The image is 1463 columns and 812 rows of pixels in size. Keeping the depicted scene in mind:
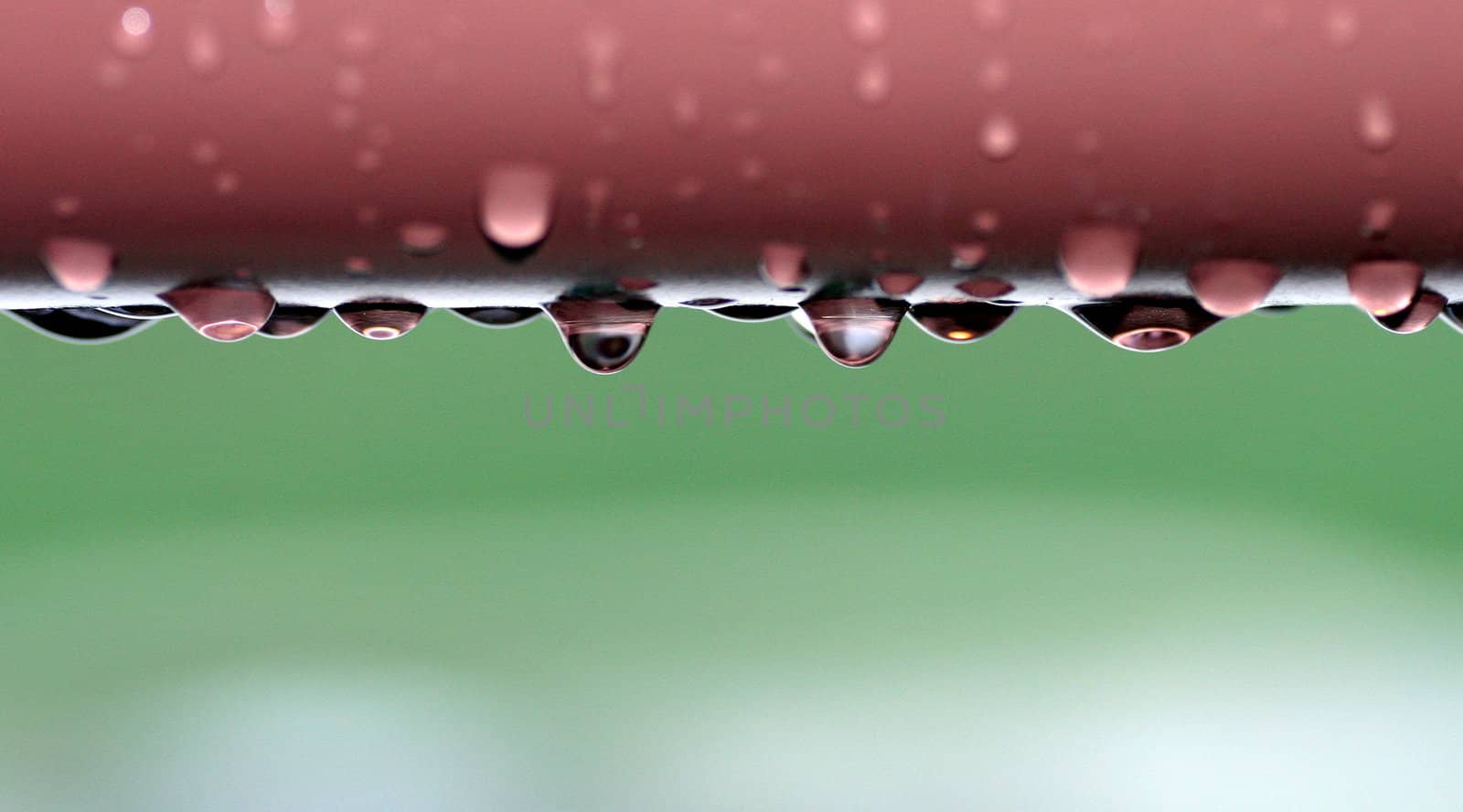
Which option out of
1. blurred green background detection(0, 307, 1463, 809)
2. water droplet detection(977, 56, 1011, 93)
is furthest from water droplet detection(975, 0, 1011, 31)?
blurred green background detection(0, 307, 1463, 809)

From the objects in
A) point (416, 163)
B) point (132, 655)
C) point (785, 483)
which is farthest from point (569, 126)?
point (132, 655)

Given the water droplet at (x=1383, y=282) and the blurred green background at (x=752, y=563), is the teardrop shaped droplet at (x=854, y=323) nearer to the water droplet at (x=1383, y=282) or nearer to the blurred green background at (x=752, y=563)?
the water droplet at (x=1383, y=282)

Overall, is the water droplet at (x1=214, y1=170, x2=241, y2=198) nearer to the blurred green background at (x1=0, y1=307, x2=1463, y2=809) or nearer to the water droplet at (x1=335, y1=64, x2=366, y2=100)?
the water droplet at (x1=335, y1=64, x2=366, y2=100)

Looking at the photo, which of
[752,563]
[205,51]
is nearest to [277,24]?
[205,51]

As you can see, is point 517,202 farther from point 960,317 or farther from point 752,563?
point 752,563

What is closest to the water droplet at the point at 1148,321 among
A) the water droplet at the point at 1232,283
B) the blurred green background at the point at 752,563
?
the water droplet at the point at 1232,283

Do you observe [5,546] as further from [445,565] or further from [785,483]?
[785,483]
